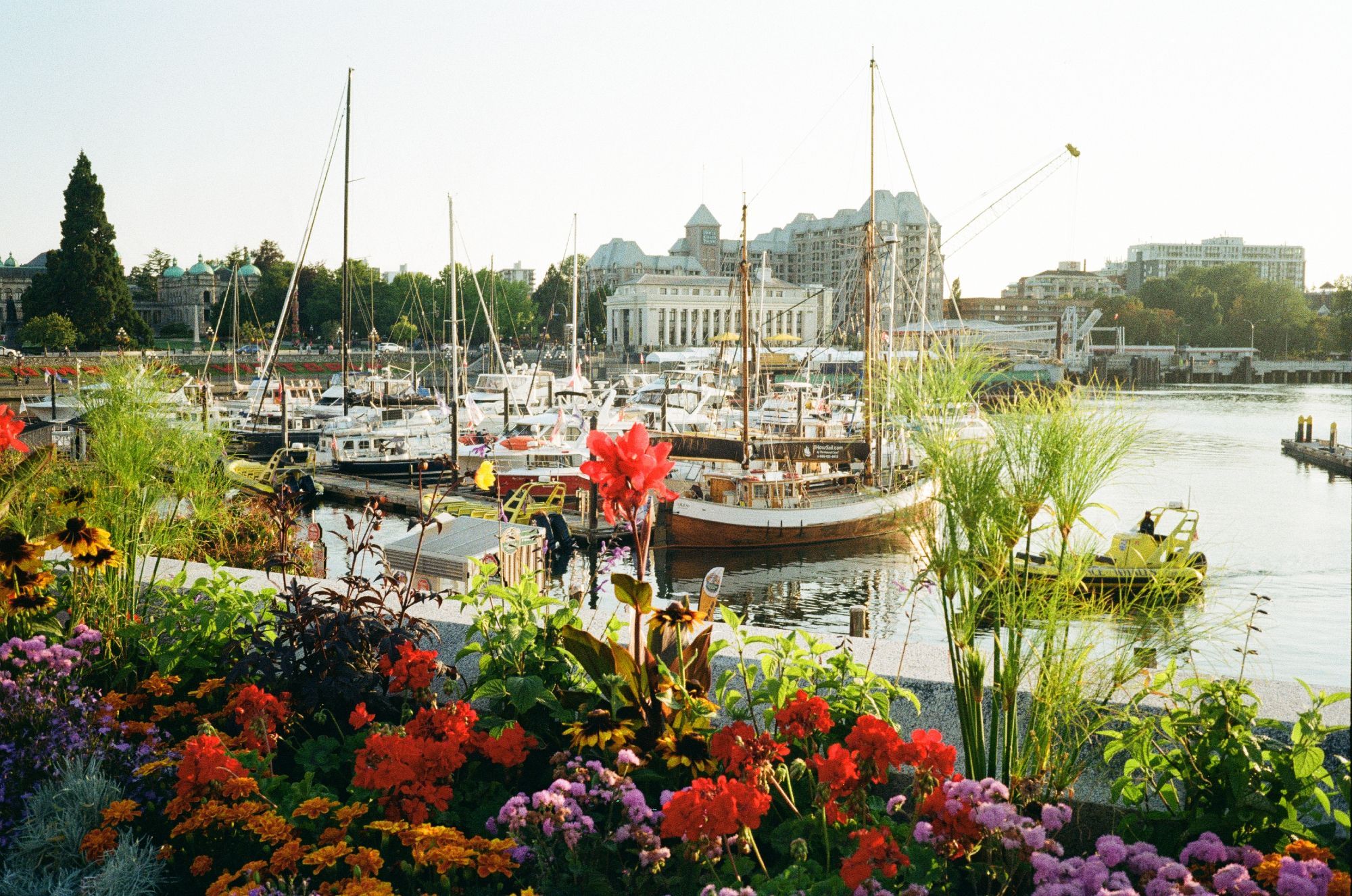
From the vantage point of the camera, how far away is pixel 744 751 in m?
2.44

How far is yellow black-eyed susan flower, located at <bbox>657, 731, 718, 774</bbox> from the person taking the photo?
9.01 feet

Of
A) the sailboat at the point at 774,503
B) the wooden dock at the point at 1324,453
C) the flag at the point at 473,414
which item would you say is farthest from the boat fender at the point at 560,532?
the wooden dock at the point at 1324,453

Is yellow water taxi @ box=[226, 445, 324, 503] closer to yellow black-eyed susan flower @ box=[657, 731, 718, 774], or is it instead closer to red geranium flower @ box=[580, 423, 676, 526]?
red geranium flower @ box=[580, 423, 676, 526]

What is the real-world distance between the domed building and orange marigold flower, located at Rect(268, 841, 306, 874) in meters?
98.8

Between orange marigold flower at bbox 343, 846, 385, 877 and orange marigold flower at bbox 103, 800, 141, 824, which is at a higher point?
orange marigold flower at bbox 343, 846, 385, 877

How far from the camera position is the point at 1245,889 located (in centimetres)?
206

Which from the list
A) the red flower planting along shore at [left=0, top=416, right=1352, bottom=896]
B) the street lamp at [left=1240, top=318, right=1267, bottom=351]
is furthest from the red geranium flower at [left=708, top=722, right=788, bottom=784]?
the street lamp at [left=1240, top=318, right=1267, bottom=351]

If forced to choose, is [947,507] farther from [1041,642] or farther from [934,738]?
[934,738]

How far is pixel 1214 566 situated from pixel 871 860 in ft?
15.2

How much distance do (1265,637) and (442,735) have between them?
15683 mm

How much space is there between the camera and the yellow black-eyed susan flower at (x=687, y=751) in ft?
9.01

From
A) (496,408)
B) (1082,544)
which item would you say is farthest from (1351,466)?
(1082,544)

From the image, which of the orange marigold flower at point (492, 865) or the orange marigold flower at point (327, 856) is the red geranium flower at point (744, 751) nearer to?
the orange marigold flower at point (492, 865)

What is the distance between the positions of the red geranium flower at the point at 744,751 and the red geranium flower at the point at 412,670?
0.97 metres
